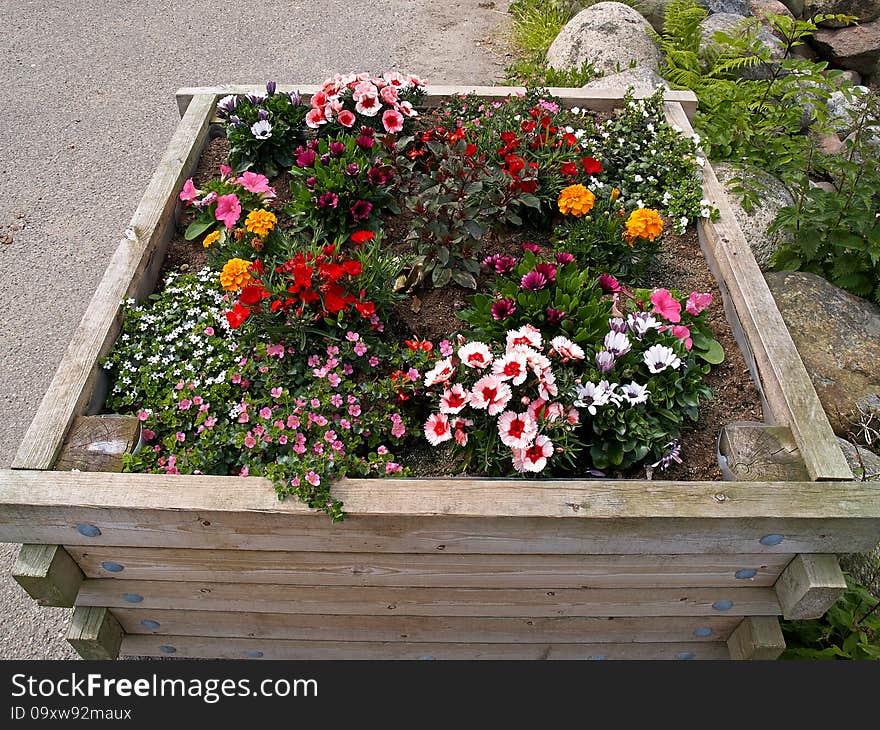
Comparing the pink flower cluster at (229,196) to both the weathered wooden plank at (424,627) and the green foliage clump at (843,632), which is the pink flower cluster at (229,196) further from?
the green foliage clump at (843,632)

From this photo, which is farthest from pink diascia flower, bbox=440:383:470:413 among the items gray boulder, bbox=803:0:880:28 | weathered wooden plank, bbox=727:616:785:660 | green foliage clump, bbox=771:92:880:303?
gray boulder, bbox=803:0:880:28

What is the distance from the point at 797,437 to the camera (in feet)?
7.16

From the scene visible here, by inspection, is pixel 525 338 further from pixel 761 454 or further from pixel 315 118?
pixel 315 118

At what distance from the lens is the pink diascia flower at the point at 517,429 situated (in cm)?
208

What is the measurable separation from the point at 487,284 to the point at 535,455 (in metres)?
0.91

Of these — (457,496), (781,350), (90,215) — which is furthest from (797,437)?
(90,215)

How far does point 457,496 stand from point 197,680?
3.05ft

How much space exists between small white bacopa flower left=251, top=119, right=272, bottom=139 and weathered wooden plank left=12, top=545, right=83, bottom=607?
183 cm

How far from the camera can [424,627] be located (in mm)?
2398

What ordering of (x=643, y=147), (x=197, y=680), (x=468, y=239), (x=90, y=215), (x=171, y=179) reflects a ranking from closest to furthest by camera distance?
1. (x=197, y=680)
2. (x=468, y=239)
3. (x=171, y=179)
4. (x=643, y=147)
5. (x=90, y=215)

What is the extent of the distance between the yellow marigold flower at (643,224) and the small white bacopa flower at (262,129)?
1.54 metres

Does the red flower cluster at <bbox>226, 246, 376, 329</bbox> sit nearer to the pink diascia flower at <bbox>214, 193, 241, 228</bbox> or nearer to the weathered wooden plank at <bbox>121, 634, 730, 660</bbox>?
the pink diascia flower at <bbox>214, 193, 241, 228</bbox>

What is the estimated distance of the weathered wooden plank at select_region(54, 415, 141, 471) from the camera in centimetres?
211

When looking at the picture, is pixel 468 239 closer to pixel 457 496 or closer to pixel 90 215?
pixel 457 496
